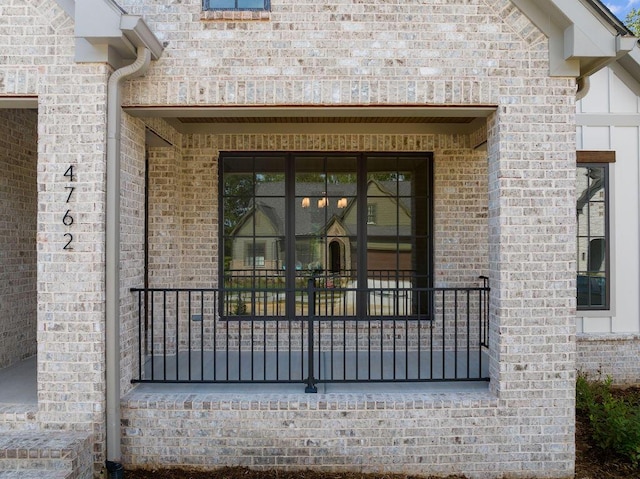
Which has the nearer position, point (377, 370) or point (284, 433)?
point (284, 433)

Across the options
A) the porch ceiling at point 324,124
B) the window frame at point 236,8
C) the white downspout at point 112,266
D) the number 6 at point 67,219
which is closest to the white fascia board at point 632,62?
the porch ceiling at point 324,124

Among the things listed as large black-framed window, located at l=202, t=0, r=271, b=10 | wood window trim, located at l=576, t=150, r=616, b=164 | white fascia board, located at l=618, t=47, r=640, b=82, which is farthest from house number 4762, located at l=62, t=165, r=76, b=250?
white fascia board, located at l=618, t=47, r=640, b=82

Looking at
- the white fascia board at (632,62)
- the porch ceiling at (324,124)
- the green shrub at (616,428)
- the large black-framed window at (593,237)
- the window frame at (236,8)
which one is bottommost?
the green shrub at (616,428)

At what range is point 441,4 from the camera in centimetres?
383

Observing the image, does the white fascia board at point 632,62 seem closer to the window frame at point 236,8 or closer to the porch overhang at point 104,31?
the window frame at point 236,8

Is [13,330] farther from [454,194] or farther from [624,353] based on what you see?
[624,353]

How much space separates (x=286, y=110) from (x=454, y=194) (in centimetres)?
277

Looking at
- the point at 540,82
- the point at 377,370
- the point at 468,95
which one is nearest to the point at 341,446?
the point at 377,370

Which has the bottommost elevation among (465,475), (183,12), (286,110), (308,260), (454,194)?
(465,475)

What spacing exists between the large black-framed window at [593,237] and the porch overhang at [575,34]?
2.49m

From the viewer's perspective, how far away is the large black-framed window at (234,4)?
3.87 metres

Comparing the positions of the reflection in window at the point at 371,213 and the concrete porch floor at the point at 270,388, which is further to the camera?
the reflection in window at the point at 371,213

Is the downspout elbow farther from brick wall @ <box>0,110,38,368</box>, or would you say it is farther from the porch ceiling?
brick wall @ <box>0,110,38,368</box>

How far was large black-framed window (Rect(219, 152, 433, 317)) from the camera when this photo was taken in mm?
5730
